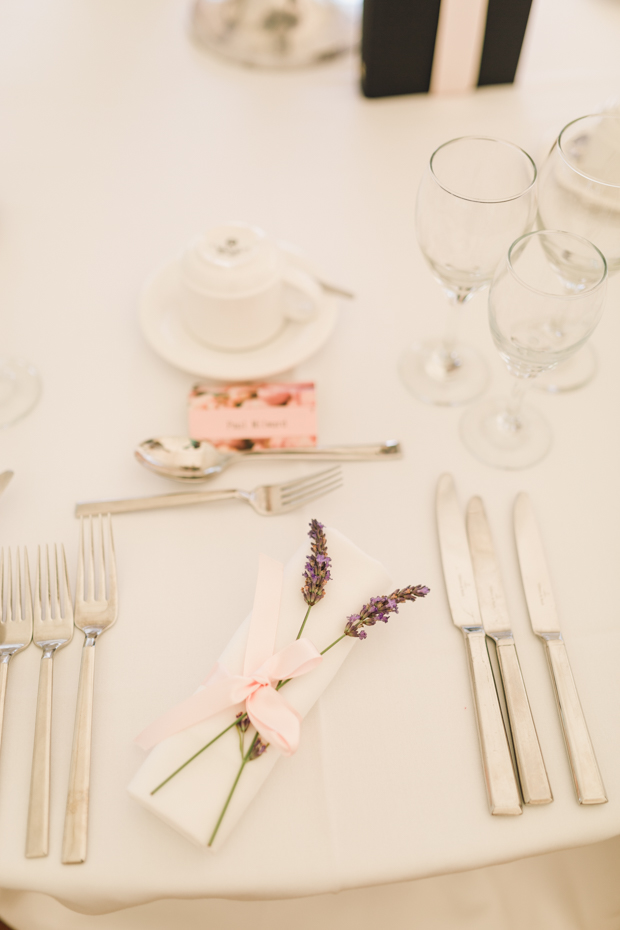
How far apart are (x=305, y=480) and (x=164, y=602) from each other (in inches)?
8.9

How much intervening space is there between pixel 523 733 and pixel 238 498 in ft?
1.34

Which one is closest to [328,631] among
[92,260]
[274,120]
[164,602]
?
[164,602]

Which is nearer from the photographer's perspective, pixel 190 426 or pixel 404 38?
pixel 190 426

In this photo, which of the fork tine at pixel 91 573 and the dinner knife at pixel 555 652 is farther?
the fork tine at pixel 91 573

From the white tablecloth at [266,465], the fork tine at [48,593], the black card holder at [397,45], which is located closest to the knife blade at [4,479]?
the white tablecloth at [266,465]

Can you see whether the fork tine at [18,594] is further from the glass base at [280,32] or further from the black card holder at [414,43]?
the glass base at [280,32]

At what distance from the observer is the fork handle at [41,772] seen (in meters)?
0.55

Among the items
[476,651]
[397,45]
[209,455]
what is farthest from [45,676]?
[397,45]

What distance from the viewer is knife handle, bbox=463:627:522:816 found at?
0.58 m

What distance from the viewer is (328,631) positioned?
2.13ft

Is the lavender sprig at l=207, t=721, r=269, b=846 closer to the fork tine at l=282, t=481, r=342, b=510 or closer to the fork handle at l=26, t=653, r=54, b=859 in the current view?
the fork handle at l=26, t=653, r=54, b=859

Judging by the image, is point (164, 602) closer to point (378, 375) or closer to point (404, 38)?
point (378, 375)

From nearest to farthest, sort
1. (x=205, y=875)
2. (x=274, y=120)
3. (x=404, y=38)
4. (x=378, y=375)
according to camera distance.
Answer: (x=205, y=875) → (x=378, y=375) → (x=404, y=38) → (x=274, y=120)

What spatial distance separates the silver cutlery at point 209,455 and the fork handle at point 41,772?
26 centimetres
